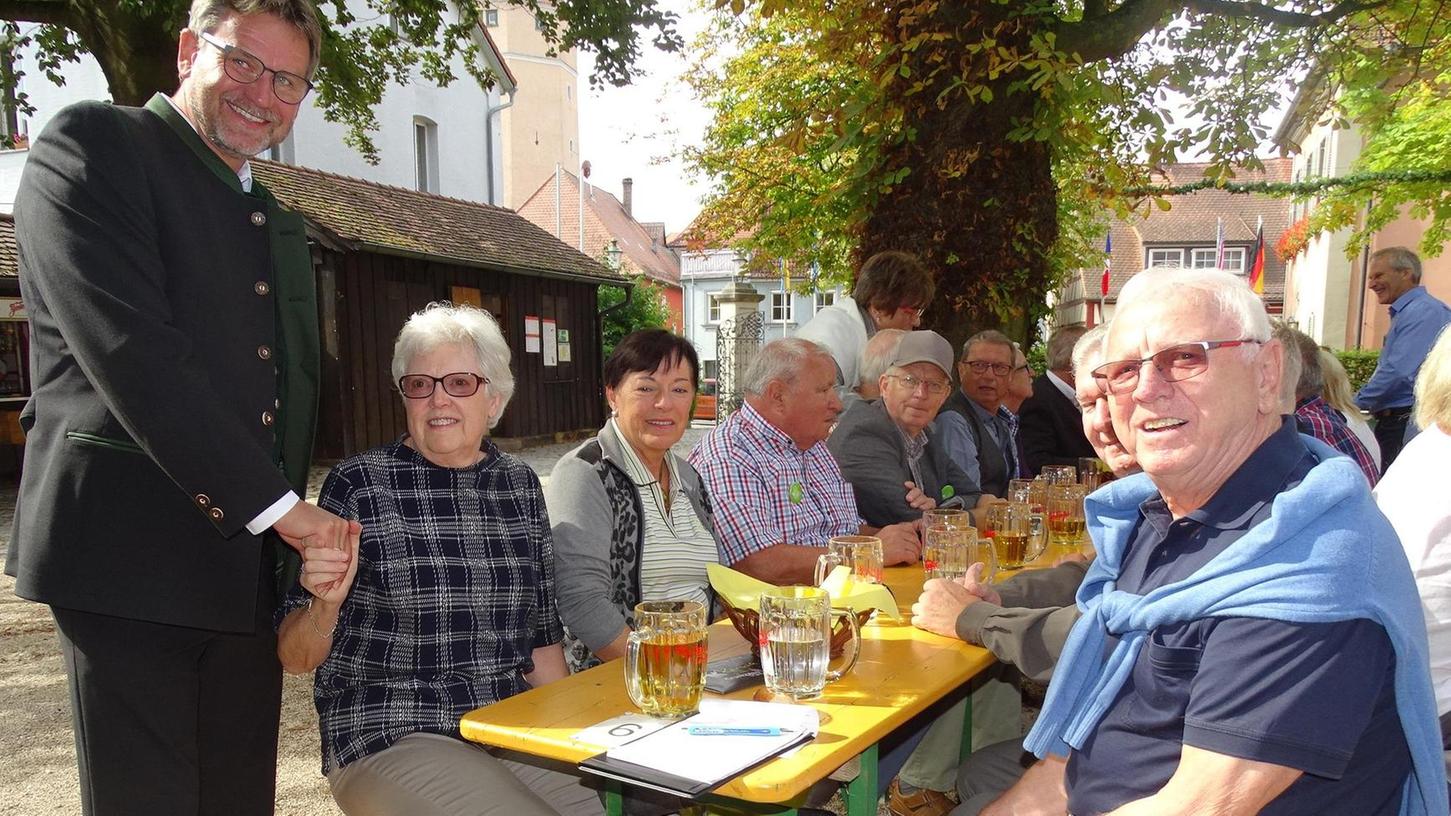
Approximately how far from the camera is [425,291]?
1445cm

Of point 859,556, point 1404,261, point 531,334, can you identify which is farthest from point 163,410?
point 531,334

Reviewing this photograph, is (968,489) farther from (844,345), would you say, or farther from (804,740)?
(804,740)

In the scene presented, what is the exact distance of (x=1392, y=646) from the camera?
4.62 feet

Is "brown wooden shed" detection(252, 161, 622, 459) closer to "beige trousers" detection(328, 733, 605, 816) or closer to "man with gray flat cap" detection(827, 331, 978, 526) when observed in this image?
"man with gray flat cap" detection(827, 331, 978, 526)

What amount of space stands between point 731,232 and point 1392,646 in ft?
43.9

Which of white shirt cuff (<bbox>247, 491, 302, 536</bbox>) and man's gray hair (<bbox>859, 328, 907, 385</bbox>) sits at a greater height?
man's gray hair (<bbox>859, 328, 907, 385</bbox>)

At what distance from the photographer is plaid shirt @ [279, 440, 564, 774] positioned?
230 cm

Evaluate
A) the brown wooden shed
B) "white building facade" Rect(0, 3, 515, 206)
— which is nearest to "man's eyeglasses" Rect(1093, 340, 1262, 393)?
the brown wooden shed

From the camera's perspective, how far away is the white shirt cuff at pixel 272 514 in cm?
182

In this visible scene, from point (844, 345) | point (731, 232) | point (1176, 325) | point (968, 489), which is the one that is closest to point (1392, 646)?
point (1176, 325)

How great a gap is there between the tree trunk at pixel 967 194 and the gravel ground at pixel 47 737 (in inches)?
165

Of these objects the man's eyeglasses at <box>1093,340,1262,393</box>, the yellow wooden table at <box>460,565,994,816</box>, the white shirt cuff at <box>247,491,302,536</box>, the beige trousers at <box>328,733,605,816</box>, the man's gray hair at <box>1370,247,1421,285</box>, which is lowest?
the beige trousers at <box>328,733,605,816</box>

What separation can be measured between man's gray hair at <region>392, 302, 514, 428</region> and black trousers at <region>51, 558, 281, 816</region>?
737 millimetres

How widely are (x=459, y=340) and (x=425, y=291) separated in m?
12.6
